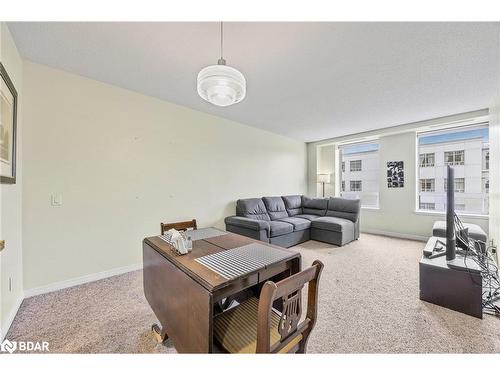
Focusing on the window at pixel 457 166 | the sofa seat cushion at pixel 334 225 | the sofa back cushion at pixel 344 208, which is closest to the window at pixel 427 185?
the window at pixel 457 166

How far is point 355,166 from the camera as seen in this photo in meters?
5.58

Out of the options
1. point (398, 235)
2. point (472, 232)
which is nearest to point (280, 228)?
point (472, 232)

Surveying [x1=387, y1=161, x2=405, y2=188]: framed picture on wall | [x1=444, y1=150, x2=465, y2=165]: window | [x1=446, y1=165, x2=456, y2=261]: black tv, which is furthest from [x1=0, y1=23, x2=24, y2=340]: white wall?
[x1=444, y1=150, x2=465, y2=165]: window

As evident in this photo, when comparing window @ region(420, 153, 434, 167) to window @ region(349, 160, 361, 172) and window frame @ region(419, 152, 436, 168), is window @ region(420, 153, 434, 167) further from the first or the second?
window @ region(349, 160, 361, 172)

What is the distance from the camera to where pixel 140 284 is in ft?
7.97

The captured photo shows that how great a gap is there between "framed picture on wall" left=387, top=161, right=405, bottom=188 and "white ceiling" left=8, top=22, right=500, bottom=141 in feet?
5.01

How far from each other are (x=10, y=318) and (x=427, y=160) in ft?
21.6

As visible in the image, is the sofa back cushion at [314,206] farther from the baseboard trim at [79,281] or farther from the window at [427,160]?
the baseboard trim at [79,281]

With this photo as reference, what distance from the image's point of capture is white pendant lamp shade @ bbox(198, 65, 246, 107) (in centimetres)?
136

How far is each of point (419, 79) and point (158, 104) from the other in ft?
11.3

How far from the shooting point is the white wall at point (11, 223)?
1621mm

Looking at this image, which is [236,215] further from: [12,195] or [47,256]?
[12,195]
